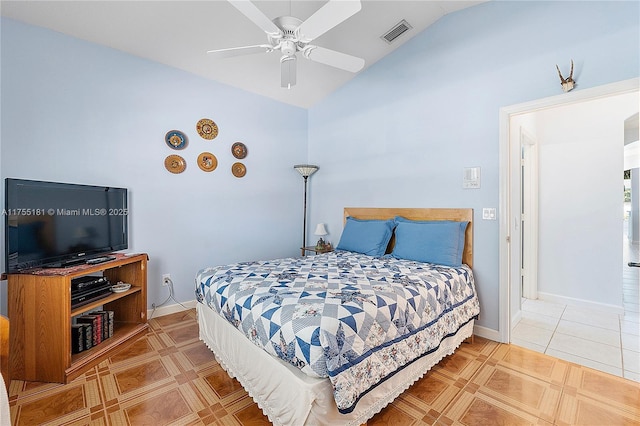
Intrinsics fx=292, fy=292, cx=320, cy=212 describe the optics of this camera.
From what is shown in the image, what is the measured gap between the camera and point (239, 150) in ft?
12.2

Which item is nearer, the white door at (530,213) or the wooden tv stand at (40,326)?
the wooden tv stand at (40,326)

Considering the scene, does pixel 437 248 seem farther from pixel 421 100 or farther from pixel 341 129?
pixel 341 129

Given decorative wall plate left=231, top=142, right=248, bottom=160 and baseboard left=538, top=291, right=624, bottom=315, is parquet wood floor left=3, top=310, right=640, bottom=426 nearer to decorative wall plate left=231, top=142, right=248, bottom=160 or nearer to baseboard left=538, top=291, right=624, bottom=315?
baseboard left=538, top=291, right=624, bottom=315

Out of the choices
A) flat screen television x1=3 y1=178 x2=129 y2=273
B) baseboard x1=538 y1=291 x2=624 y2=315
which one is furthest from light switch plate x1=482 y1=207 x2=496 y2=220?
flat screen television x1=3 y1=178 x2=129 y2=273

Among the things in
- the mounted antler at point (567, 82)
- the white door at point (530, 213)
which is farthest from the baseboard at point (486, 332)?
the mounted antler at point (567, 82)

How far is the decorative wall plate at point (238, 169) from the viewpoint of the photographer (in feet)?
12.1

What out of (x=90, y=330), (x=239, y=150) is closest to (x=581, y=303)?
(x=239, y=150)

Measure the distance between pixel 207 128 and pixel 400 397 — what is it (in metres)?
3.25

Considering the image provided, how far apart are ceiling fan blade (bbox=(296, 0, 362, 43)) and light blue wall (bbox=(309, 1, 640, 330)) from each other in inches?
63.9

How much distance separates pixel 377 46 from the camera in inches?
128

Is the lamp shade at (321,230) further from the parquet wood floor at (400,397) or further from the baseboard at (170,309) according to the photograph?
the parquet wood floor at (400,397)

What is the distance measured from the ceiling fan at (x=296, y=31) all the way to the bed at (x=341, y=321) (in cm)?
159

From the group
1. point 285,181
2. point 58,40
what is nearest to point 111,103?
point 58,40

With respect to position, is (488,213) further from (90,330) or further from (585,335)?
(90,330)
